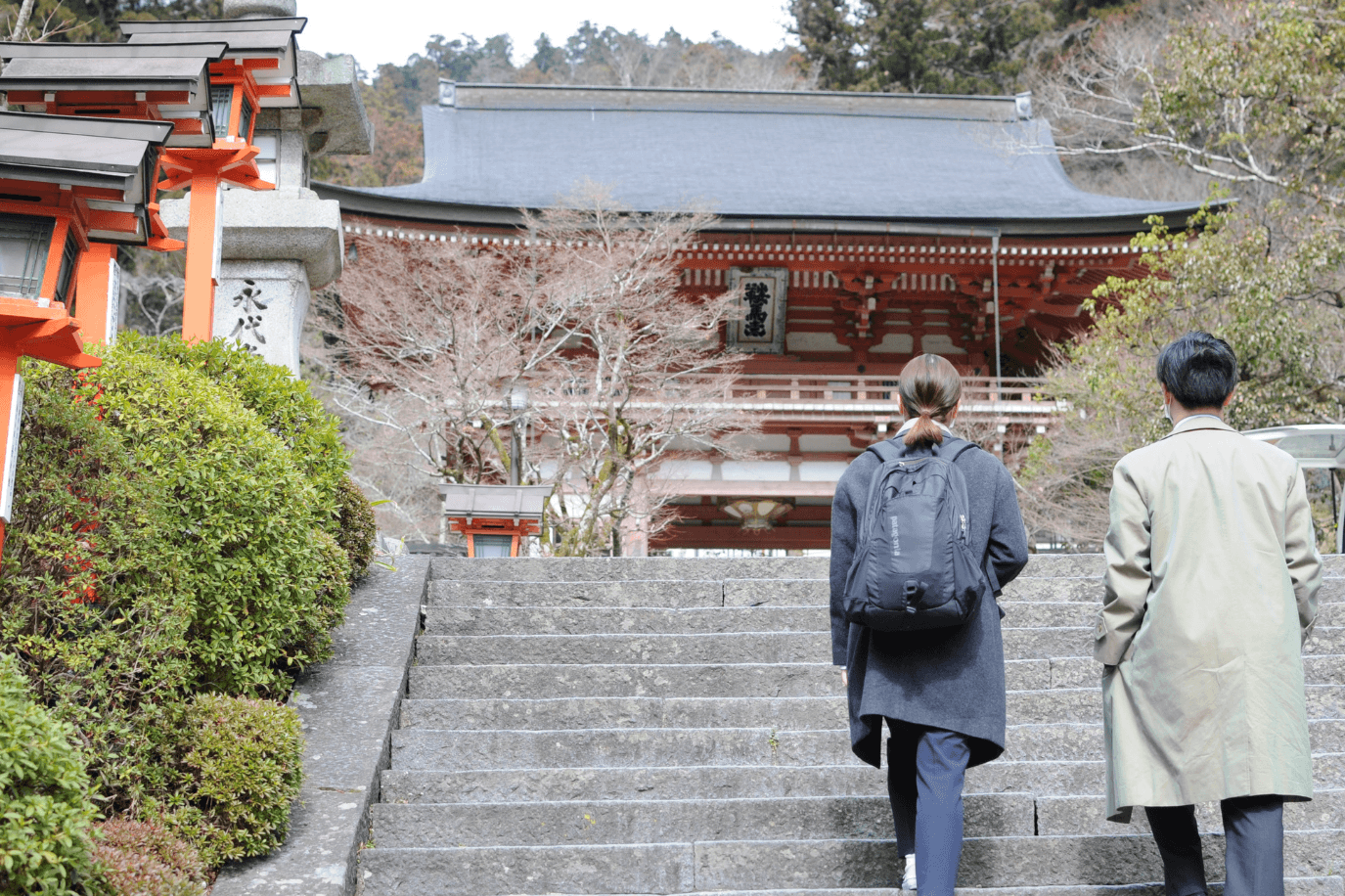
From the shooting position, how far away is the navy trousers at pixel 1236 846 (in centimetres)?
244

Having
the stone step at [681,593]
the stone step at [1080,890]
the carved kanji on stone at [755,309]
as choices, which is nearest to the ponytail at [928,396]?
the stone step at [1080,890]

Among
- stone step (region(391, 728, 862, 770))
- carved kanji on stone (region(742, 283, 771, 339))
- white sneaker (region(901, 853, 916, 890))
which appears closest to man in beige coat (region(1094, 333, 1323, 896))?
white sneaker (region(901, 853, 916, 890))

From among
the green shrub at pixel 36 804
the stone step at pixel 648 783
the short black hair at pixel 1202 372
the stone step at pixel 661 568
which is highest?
the short black hair at pixel 1202 372

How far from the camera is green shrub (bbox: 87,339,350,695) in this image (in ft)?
10.9

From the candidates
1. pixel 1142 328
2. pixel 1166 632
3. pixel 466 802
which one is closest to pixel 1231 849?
pixel 1166 632

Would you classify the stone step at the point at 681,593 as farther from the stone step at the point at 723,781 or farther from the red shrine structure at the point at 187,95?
the red shrine structure at the point at 187,95

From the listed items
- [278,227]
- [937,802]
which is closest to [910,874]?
[937,802]

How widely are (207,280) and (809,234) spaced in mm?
8783

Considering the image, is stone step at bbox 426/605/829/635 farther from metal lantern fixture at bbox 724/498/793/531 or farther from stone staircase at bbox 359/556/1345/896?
metal lantern fixture at bbox 724/498/793/531

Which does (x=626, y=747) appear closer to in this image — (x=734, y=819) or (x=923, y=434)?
(x=734, y=819)

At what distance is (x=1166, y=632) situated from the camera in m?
2.56

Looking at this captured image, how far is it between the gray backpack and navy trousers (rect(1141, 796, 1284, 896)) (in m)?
0.60

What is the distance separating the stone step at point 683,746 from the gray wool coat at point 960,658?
970 millimetres

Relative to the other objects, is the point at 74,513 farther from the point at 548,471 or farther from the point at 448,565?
the point at 548,471
